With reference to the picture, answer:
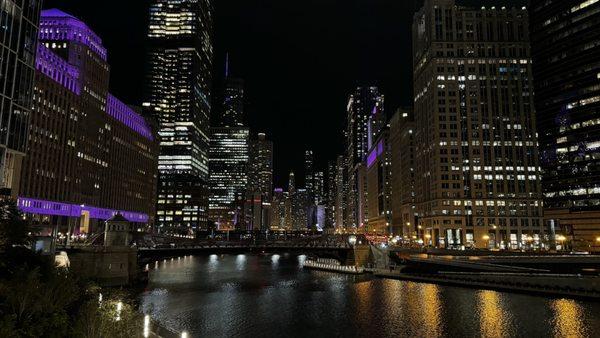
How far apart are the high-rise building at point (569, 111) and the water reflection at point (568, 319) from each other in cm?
10120

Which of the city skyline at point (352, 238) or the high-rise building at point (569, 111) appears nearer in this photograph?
the city skyline at point (352, 238)

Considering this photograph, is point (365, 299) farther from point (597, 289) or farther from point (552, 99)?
point (552, 99)

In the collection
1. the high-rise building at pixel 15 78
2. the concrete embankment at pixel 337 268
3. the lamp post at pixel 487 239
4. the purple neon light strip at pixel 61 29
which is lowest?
the concrete embankment at pixel 337 268

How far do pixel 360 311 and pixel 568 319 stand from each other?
93.1ft

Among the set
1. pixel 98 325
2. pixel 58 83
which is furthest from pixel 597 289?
pixel 58 83

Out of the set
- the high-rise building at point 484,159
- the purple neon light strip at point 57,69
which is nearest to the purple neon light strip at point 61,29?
the purple neon light strip at point 57,69

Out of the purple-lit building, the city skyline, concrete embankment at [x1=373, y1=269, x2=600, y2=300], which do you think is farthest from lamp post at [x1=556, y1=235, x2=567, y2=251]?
the purple-lit building

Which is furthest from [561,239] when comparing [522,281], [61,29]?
[61,29]

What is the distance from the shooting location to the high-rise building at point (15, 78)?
71562mm

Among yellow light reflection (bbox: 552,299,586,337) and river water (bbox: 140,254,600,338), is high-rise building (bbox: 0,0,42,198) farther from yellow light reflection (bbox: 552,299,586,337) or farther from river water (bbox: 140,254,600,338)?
yellow light reflection (bbox: 552,299,586,337)

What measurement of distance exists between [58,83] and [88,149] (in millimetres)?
32643

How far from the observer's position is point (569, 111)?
17600 cm

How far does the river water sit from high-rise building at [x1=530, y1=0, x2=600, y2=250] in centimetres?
10341

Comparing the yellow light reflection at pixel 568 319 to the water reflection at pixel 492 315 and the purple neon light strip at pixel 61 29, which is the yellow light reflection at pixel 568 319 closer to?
the water reflection at pixel 492 315
